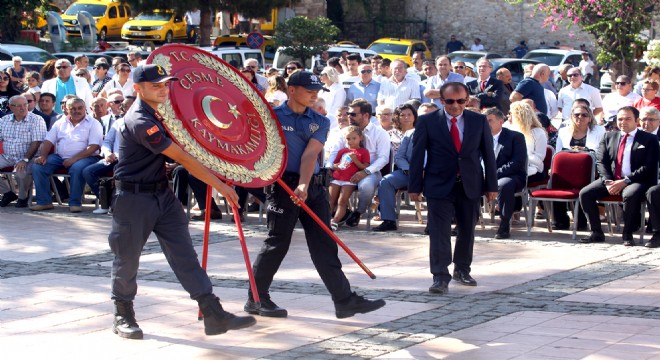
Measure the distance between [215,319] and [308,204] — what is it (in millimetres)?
1115

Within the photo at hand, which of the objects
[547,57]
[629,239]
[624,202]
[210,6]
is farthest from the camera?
[210,6]

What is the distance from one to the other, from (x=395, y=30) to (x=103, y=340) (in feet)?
150

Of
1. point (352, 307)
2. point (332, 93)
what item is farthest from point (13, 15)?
point (352, 307)

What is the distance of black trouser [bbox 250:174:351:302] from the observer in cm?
842

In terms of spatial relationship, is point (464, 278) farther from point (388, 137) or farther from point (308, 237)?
point (388, 137)

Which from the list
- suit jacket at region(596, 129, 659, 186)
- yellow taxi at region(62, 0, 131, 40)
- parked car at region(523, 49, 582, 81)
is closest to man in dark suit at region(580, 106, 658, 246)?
suit jacket at region(596, 129, 659, 186)

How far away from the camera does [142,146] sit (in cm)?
773

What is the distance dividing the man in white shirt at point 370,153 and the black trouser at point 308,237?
500 centimetres

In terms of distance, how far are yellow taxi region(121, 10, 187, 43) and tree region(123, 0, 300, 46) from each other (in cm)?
278

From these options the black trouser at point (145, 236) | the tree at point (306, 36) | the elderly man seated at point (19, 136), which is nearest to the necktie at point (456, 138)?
the black trouser at point (145, 236)

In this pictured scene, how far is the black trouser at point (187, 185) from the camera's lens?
46.2 ft

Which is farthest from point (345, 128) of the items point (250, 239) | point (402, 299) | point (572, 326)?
point (572, 326)

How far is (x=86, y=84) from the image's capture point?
18.7 meters

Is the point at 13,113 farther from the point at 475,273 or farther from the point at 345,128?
the point at 475,273
